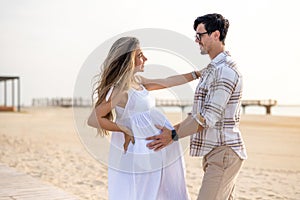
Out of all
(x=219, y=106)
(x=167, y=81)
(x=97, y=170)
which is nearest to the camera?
(x=219, y=106)

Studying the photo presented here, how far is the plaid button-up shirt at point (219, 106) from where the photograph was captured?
211 centimetres

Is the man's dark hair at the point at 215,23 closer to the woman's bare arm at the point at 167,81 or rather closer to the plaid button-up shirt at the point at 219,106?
the plaid button-up shirt at the point at 219,106

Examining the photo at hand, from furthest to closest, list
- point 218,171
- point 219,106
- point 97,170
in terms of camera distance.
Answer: point 97,170 < point 218,171 < point 219,106

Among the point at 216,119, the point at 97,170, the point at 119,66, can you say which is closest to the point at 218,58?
the point at 216,119

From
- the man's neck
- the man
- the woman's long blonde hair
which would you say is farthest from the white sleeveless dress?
the man's neck

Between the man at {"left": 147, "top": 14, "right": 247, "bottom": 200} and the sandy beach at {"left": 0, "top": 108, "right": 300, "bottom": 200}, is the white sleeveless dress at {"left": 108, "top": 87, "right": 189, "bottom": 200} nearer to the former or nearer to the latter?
the man at {"left": 147, "top": 14, "right": 247, "bottom": 200}

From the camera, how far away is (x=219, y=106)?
6.89 ft

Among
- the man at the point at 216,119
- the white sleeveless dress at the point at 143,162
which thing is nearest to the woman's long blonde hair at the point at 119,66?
the white sleeveless dress at the point at 143,162

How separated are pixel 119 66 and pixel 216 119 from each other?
0.56m

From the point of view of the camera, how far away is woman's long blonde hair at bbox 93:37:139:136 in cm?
232

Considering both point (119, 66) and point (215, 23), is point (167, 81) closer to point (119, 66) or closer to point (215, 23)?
point (119, 66)

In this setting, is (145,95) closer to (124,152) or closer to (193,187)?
(124,152)

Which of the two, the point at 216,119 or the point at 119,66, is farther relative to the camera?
the point at 119,66

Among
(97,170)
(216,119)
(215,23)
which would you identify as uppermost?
(215,23)
